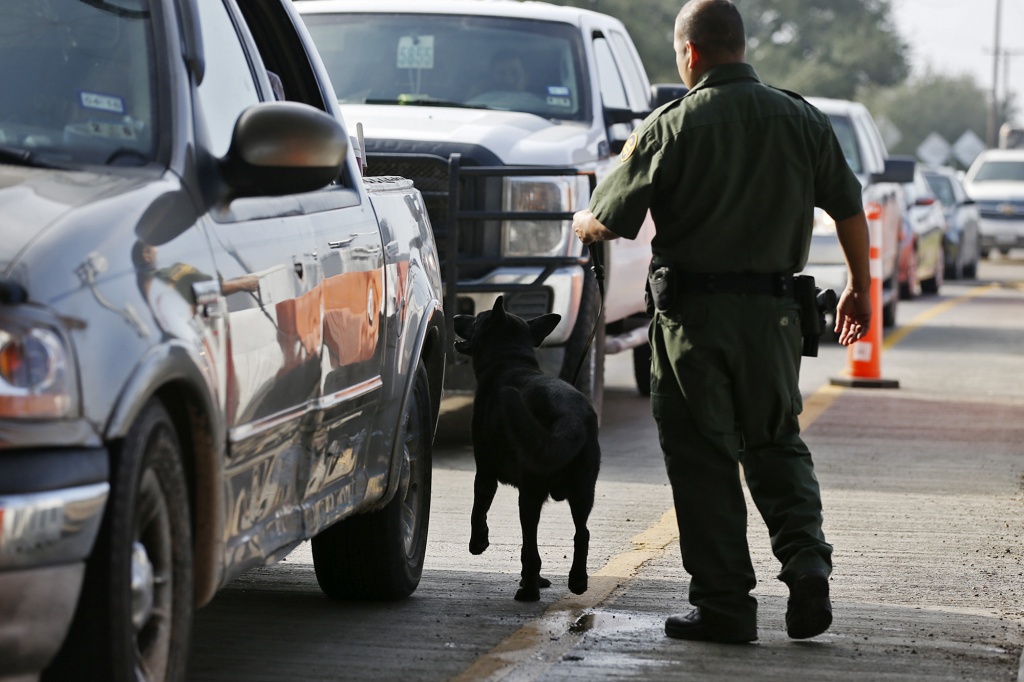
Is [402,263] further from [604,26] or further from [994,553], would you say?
[604,26]

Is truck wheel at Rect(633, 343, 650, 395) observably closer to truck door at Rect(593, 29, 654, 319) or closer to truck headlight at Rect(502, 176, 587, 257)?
truck door at Rect(593, 29, 654, 319)

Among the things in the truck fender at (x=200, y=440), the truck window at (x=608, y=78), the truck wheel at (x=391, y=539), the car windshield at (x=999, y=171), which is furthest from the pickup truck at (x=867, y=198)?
the car windshield at (x=999, y=171)

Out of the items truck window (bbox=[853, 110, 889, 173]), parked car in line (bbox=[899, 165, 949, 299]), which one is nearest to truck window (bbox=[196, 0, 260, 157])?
truck window (bbox=[853, 110, 889, 173])

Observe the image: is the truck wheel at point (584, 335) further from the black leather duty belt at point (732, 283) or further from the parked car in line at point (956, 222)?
the parked car in line at point (956, 222)

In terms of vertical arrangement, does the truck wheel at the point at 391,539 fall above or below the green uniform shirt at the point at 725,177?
below

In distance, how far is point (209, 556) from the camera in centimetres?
422

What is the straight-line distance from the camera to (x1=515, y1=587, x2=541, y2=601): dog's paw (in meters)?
6.08

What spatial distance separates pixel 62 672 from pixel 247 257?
3.88 ft

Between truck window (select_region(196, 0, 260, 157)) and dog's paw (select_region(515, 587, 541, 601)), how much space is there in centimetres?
187

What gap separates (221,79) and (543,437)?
1685 millimetres

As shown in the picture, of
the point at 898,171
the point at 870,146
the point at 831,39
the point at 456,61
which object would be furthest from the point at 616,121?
the point at 831,39

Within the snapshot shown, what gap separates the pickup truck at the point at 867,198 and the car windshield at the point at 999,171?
1727 cm

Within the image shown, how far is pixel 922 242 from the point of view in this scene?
24297 mm

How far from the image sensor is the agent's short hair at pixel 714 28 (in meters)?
5.64
